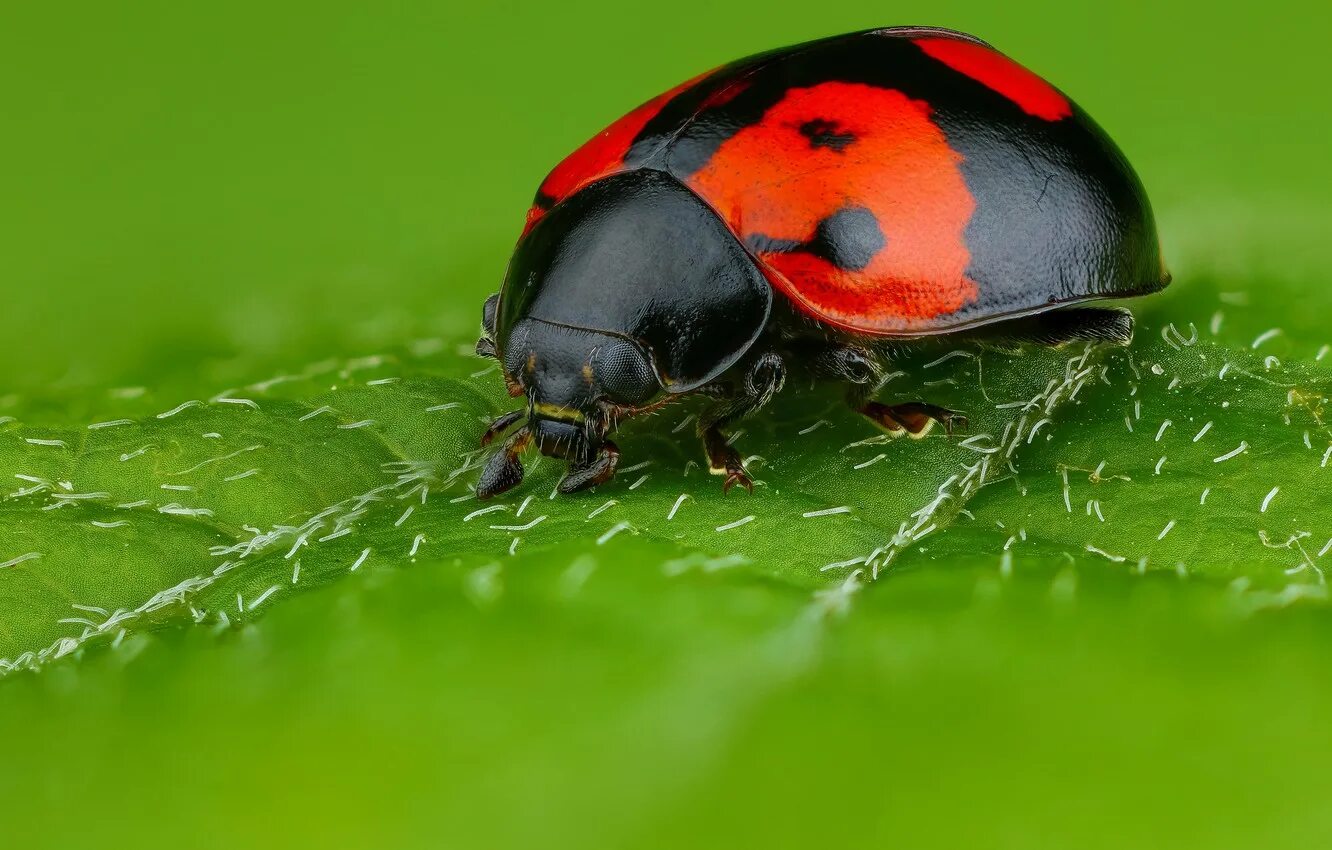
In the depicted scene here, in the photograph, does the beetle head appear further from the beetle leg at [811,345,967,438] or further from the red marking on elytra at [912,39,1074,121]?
the red marking on elytra at [912,39,1074,121]

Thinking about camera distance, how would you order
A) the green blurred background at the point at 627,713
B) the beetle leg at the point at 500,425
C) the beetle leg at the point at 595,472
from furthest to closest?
the beetle leg at the point at 500,425
the beetle leg at the point at 595,472
the green blurred background at the point at 627,713

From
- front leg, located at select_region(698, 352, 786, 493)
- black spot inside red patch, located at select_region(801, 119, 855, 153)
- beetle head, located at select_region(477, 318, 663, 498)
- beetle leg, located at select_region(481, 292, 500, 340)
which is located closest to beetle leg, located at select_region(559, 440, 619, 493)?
beetle head, located at select_region(477, 318, 663, 498)

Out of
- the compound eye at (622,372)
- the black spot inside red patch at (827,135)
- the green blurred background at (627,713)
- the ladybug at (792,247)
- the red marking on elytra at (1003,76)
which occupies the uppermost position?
the red marking on elytra at (1003,76)

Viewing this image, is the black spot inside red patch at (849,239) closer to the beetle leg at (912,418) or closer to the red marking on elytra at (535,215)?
the beetle leg at (912,418)

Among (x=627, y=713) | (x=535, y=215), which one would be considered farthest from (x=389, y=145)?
(x=627, y=713)

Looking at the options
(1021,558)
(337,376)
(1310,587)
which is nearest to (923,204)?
(1021,558)

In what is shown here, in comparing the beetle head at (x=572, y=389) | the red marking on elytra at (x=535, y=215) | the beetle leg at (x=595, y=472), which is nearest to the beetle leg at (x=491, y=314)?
the red marking on elytra at (x=535, y=215)

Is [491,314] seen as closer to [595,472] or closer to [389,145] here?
[595,472]
